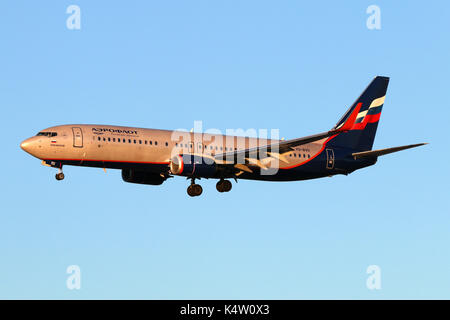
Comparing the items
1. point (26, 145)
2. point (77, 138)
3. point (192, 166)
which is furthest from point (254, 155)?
point (26, 145)

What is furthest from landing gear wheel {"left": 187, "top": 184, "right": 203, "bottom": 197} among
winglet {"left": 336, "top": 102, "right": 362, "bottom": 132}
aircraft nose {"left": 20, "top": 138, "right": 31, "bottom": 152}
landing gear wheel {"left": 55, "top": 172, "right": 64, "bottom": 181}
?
winglet {"left": 336, "top": 102, "right": 362, "bottom": 132}

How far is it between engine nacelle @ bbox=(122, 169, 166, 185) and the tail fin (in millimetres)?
17035

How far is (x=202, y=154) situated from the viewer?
6881cm

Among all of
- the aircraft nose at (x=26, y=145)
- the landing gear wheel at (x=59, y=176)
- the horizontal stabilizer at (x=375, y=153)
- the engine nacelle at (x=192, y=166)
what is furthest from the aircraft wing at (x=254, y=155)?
the aircraft nose at (x=26, y=145)

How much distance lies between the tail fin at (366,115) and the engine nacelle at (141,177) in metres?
17.0

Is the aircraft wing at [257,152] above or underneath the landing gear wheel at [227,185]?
above

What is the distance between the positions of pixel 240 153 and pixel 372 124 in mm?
16980

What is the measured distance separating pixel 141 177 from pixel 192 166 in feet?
23.7

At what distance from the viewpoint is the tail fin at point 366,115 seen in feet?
255

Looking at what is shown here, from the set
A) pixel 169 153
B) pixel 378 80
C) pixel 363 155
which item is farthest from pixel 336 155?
pixel 169 153

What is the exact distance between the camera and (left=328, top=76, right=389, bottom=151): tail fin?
77625 millimetres

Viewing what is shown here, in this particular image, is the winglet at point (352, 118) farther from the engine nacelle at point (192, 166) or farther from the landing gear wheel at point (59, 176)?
the landing gear wheel at point (59, 176)

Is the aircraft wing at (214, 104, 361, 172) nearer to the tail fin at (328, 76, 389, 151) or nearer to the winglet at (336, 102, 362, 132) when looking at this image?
the tail fin at (328, 76, 389, 151)

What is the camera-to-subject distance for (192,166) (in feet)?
217
